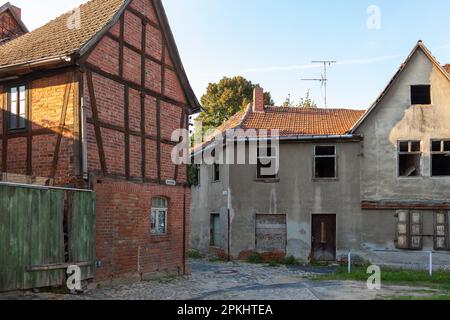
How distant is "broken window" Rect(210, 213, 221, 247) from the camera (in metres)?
24.1

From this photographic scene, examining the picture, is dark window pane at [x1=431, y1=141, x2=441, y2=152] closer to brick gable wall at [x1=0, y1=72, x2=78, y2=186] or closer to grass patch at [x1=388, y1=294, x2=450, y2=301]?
grass patch at [x1=388, y1=294, x2=450, y2=301]

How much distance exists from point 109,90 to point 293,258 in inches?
462

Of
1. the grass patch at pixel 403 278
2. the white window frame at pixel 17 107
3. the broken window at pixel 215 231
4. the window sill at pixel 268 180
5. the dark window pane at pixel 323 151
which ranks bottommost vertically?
the grass patch at pixel 403 278

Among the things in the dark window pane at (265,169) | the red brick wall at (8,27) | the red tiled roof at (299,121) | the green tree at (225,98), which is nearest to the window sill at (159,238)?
the dark window pane at (265,169)

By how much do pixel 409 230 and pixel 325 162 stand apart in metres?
4.46

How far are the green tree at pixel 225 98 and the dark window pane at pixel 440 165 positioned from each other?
87.1 ft

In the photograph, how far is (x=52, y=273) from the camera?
1136cm

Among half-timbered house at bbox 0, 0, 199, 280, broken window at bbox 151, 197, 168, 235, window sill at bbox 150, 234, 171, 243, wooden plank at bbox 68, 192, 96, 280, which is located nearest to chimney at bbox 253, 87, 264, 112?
half-timbered house at bbox 0, 0, 199, 280

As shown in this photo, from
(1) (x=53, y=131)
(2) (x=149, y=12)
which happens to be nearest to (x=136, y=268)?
(1) (x=53, y=131)

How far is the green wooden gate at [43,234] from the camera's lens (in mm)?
10156

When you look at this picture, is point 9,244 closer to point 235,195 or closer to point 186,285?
point 186,285

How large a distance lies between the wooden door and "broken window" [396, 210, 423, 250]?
8.73 feet

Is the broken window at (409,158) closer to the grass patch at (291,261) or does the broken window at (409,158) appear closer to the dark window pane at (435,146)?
the dark window pane at (435,146)

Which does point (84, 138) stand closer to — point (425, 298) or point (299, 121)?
point (425, 298)
